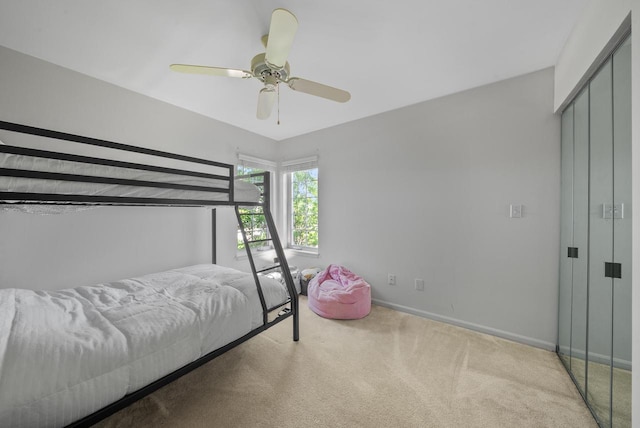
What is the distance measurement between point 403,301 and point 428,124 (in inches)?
80.3

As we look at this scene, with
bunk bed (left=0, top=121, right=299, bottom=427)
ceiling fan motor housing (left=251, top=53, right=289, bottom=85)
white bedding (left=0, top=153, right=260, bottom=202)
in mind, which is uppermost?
ceiling fan motor housing (left=251, top=53, right=289, bottom=85)

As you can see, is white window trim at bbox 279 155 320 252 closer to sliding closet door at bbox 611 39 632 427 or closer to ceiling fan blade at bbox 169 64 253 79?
ceiling fan blade at bbox 169 64 253 79

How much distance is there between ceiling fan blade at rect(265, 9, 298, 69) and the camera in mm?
1146

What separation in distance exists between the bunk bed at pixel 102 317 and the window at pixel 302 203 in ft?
5.84

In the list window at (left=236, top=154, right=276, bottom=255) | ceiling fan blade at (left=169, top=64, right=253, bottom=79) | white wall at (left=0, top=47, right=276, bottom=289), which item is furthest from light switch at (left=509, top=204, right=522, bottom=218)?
white wall at (left=0, top=47, right=276, bottom=289)

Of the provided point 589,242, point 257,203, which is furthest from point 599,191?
point 257,203

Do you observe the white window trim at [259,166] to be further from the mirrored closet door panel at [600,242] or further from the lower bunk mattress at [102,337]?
the mirrored closet door panel at [600,242]

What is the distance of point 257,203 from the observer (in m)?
2.19

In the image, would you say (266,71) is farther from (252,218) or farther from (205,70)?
(252,218)

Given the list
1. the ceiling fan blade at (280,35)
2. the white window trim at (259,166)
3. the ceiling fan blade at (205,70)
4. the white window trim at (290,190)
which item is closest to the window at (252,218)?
the white window trim at (259,166)

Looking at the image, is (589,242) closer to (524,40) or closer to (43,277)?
(524,40)

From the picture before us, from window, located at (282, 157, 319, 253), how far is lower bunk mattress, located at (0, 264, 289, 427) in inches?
71.9

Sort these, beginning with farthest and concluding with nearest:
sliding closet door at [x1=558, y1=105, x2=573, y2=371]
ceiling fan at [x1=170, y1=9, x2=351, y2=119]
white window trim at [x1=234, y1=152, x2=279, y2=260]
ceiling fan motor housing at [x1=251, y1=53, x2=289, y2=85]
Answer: white window trim at [x1=234, y1=152, x2=279, y2=260], sliding closet door at [x1=558, y1=105, x2=573, y2=371], ceiling fan motor housing at [x1=251, y1=53, x2=289, y2=85], ceiling fan at [x1=170, y1=9, x2=351, y2=119]

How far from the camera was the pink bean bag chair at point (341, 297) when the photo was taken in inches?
105
